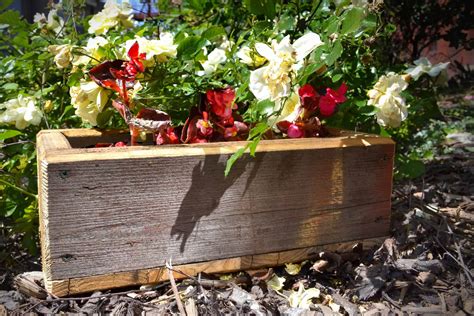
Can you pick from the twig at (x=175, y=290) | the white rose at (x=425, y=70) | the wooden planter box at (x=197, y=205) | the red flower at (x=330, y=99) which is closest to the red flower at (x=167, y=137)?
the wooden planter box at (x=197, y=205)

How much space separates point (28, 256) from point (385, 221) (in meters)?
1.27

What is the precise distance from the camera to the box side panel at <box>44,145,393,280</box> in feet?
4.38

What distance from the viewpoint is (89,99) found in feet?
5.44

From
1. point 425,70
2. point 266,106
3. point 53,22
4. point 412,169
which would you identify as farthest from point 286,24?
point 53,22

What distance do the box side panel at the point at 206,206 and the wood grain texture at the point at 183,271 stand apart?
0.7 inches

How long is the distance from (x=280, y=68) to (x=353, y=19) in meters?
0.23

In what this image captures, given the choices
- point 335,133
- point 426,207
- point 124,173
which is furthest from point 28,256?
point 426,207

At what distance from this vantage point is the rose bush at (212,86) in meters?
1.47

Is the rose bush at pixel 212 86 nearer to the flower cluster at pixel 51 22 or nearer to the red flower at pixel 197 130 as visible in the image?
the red flower at pixel 197 130

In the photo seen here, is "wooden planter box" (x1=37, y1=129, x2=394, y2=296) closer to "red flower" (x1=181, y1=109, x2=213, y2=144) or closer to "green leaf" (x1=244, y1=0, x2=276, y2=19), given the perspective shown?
"red flower" (x1=181, y1=109, x2=213, y2=144)

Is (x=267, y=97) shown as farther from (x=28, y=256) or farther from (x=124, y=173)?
(x=28, y=256)

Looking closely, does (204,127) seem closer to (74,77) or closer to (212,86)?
(212,86)

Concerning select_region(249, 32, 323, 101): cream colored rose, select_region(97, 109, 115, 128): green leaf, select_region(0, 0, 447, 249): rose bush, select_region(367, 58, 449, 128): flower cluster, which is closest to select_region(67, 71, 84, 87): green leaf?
select_region(0, 0, 447, 249): rose bush

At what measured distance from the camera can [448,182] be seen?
110 inches
